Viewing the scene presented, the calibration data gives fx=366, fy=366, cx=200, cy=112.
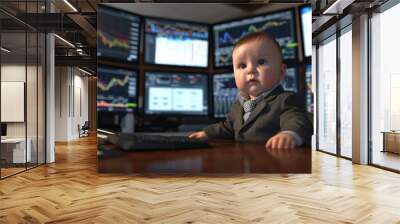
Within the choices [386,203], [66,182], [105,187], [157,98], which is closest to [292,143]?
[386,203]

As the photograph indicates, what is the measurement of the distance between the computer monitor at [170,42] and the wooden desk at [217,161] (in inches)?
48.6

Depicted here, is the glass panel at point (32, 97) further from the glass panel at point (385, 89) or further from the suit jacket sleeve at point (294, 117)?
the glass panel at point (385, 89)

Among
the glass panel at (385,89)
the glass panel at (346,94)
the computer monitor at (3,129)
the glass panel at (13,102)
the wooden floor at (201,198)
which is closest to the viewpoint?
the wooden floor at (201,198)

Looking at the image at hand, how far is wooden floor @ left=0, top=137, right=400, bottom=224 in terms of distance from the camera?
11.4 ft

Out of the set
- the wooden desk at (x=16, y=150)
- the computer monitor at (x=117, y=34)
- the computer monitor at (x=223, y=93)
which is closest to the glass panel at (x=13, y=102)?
the wooden desk at (x=16, y=150)

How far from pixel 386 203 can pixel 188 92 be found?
270 cm

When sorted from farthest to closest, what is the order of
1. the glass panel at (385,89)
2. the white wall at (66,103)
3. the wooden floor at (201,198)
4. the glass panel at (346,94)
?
the white wall at (66,103) → the glass panel at (346,94) → the glass panel at (385,89) → the wooden floor at (201,198)

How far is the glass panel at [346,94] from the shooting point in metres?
7.62

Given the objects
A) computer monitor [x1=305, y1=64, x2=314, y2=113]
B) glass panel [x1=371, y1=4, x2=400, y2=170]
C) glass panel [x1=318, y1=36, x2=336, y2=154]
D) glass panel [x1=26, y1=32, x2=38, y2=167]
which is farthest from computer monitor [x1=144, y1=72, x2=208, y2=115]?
glass panel [x1=318, y1=36, x2=336, y2=154]

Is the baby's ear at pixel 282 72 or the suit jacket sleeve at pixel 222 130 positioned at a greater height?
the baby's ear at pixel 282 72

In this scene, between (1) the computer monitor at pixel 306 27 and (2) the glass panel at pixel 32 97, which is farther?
(2) the glass panel at pixel 32 97

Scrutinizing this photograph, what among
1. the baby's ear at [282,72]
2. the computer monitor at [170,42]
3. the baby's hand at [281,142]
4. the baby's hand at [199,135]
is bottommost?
the baby's hand at [281,142]

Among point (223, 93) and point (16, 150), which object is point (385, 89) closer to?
point (223, 93)

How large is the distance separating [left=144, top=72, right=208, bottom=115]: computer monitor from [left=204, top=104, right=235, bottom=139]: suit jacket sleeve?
0.22 metres
